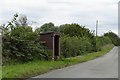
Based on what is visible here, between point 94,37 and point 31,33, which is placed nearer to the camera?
point 31,33

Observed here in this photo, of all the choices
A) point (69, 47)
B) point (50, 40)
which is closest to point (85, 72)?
point (50, 40)

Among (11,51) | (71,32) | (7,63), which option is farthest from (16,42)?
(71,32)

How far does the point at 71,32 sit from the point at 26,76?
2035 inches

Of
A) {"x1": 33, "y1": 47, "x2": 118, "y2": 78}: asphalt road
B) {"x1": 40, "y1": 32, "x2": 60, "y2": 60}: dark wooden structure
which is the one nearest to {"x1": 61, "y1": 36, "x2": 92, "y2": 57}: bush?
{"x1": 40, "y1": 32, "x2": 60, "y2": 60}: dark wooden structure

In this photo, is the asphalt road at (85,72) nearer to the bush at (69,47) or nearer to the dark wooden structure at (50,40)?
the dark wooden structure at (50,40)

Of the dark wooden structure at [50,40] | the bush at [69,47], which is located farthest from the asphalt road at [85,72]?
the bush at [69,47]

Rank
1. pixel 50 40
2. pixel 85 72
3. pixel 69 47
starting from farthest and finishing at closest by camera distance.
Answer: pixel 69 47
pixel 50 40
pixel 85 72

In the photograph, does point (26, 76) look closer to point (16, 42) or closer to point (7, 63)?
point (7, 63)

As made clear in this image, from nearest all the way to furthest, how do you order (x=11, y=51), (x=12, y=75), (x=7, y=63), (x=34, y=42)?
(x=12, y=75) → (x=7, y=63) → (x=11, y=51) → (x=34, y=42)

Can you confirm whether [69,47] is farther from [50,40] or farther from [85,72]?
[85,72]

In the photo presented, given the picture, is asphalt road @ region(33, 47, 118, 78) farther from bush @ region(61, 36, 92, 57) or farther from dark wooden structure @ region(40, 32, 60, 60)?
bush @ region(61, 36, 92, 57)

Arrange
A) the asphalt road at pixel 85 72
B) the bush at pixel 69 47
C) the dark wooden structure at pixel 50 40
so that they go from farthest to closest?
the bush at pixel 69 47
the dark wooden structure at pixel 50 40
the asphalt road at pixel 85 72

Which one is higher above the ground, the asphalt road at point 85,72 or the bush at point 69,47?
the bush at point 69,47

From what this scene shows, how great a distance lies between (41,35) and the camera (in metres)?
31.4
